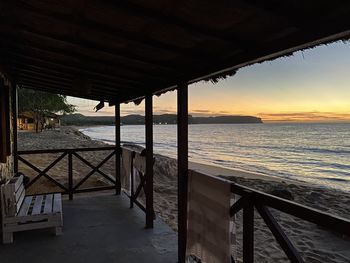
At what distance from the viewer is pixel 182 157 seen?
10.2 feet

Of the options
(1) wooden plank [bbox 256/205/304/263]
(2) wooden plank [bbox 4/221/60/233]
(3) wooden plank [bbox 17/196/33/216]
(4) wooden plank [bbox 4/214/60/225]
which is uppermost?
(1) wooden plank [bbox 256/205/304/263]

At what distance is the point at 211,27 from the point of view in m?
1.86

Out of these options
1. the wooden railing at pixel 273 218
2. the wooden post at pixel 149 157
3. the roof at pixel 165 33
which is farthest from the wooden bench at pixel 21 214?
the wooden railing at pixel 273 218

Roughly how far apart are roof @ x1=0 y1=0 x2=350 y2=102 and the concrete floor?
6.14 feet

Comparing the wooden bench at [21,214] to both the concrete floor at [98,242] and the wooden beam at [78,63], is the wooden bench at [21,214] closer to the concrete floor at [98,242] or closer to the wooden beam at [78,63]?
the concrete floor at [98,242]

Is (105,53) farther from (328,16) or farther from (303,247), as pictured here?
(303,247)

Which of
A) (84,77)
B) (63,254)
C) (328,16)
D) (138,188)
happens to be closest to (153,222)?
(138,188)

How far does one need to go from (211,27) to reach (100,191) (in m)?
5.38

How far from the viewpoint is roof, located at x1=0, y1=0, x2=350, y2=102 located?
1.52 m

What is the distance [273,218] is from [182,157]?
1342 mm

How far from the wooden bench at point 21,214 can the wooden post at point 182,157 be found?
175cm

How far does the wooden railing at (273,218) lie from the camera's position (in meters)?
1.50

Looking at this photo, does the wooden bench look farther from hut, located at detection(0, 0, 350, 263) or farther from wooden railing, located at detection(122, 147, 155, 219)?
wooden railing, located at detection(122, 147, 155, 219)

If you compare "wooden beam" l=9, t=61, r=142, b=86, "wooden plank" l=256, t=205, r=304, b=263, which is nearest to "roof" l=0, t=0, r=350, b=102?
"wooden beam" l=9, t=61, r=142, b=86
